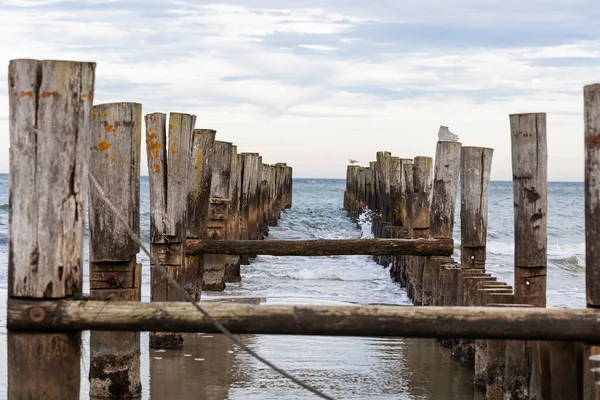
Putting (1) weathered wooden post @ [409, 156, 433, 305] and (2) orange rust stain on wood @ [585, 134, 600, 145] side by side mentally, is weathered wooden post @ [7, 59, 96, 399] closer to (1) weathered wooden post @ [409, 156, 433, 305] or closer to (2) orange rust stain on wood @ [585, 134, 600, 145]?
(2) orange rust stain on wood @ [585, 134, 600, 145]

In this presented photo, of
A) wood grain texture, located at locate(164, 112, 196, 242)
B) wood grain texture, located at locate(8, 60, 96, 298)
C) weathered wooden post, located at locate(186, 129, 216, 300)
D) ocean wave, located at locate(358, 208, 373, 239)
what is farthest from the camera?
ocean wave, located at locate(358, 208, 373, 239)

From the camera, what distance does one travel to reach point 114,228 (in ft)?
18.3

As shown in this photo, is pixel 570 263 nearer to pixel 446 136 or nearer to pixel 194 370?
pixel 446 136

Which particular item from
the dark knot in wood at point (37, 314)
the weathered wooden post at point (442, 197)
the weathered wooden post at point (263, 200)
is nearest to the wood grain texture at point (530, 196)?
the dark knot in wood at point (37, 314)

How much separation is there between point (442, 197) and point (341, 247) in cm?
123

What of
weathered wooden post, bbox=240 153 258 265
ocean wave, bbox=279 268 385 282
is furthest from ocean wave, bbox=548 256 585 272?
weathered wooden post, bbox=240 153 258 265

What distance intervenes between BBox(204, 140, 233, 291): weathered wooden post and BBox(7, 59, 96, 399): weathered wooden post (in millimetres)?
6966

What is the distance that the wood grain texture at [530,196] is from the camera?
5766 mm

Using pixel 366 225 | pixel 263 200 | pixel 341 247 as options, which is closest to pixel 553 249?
pixel 366 225

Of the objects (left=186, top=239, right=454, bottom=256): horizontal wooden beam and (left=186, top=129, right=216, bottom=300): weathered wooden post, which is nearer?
(left=186, top=129, right=216, bottom=300): weathered wooden post

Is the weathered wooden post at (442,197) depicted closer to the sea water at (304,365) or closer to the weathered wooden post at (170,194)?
the sea water at (304,365)

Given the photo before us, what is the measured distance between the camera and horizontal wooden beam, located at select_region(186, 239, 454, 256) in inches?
369

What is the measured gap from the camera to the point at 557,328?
410cm

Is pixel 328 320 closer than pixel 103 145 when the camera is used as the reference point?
Yes
